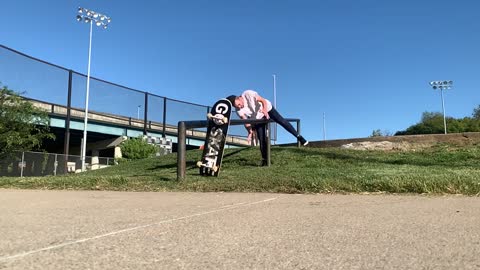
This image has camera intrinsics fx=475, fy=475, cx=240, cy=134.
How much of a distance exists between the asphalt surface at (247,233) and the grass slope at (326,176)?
0.86m

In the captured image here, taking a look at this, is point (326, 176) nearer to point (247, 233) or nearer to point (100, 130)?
point (247, 233)

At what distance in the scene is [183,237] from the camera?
474cm

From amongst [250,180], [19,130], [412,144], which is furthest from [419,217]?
[19,130]

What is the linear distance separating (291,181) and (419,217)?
3.97 m

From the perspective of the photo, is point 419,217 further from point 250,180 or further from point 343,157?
point 343,157

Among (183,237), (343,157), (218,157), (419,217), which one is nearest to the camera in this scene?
(183,237)

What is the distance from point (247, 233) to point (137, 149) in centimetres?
3755

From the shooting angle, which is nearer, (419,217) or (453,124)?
(419,217)

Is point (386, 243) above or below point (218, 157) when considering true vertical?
below

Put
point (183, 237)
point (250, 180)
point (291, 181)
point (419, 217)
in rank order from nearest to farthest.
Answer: point (183, 237) → point (419, 217) → point (291, 181) → point (250, 180)

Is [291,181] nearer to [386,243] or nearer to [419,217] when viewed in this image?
[419,217]

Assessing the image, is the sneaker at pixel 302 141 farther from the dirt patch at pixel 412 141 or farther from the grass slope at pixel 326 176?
the grass slope at pixel 326 176

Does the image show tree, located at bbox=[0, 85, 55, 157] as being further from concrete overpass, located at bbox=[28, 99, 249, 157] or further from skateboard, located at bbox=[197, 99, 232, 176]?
concrete overpass, located at bbox=[28, 99, 249, 157]

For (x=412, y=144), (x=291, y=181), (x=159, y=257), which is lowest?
(x=159, y=257)
